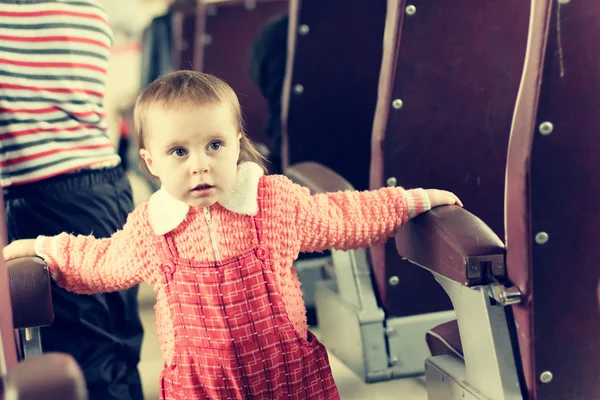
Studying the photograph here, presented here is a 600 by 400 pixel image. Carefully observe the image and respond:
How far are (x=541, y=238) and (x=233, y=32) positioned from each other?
2507 millimetres

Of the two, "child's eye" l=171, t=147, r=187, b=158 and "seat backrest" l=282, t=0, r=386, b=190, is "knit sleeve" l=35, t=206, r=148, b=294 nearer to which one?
"child's eye" l=171, t=147, r=187, b=158

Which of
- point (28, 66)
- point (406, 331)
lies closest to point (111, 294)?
point (28, 66)

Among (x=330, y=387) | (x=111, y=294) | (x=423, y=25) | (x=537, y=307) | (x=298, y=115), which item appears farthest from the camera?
(x=298, y=115)

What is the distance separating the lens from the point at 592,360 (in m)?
1.14

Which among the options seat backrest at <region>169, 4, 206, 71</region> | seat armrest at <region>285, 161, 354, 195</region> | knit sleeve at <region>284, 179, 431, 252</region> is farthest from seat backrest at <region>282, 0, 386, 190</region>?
seat backrest at <region>169, 4, 206, 71</region>

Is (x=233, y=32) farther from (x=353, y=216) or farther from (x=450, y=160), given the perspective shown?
(x=353, y=216)

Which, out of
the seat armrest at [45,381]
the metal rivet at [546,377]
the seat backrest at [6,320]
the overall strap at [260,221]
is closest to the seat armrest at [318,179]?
the overall strap at [260,221]

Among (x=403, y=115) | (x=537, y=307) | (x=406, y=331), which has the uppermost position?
(x=403, y=115)

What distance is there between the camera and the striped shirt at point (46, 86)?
1.47 metres

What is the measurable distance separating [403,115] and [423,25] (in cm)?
17

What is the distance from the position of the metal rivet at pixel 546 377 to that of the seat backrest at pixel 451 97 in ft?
1.67

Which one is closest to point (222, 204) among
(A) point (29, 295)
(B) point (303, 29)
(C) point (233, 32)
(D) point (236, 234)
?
(D) point (236, 234)

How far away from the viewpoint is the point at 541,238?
1096 mm

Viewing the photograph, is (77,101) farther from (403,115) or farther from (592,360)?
(592,360)
